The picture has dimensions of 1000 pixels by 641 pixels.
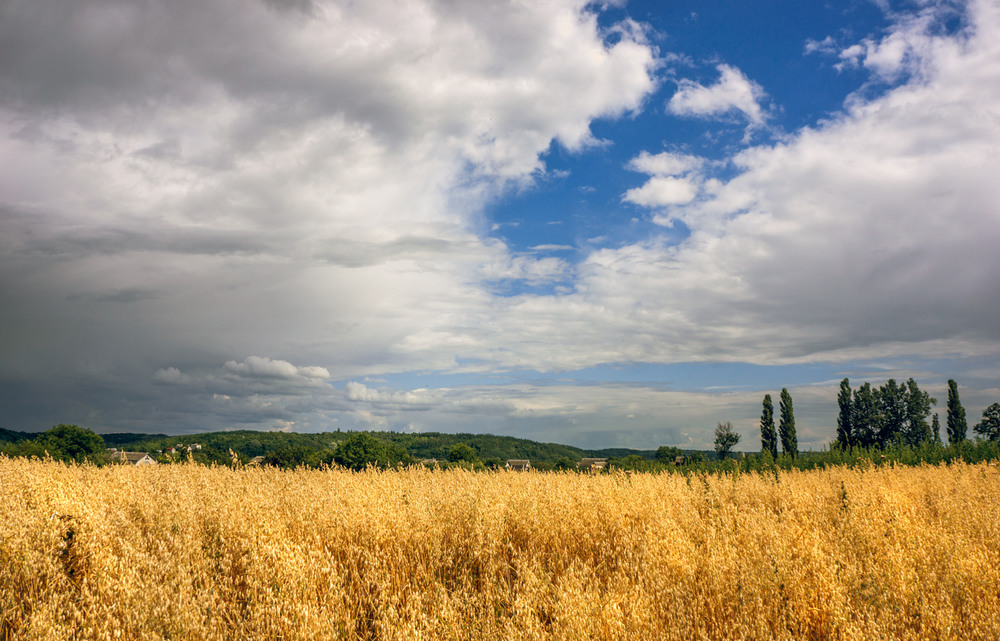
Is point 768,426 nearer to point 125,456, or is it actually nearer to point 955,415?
point 955,415

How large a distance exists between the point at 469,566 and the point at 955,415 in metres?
87.3

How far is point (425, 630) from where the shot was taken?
4871mm

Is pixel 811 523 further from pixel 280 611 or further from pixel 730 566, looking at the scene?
pixel 280 611

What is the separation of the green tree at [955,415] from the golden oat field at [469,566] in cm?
7843

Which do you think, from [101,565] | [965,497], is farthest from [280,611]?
[965,497]

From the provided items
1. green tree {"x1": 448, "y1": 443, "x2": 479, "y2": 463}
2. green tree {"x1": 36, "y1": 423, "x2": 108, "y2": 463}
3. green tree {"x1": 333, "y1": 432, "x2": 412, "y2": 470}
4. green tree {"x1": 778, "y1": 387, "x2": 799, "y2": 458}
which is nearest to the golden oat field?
green tree {"x1": 333, "y1": 432, "x2": 412, "y2": 470}

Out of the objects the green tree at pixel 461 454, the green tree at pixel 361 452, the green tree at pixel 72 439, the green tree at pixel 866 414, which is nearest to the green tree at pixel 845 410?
Result: the green tree at pixel 866 414

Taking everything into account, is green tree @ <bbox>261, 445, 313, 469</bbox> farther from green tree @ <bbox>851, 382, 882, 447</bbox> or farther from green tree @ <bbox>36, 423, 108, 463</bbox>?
green tree @ <bbox>851, 382, 882, 447</bbox>

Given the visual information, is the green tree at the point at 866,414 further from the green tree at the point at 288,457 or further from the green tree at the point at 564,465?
the green tree at the point at 288,457

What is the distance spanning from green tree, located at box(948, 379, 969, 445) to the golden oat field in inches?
3088

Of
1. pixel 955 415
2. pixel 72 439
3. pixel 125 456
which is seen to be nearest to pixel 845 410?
pixel 955 415

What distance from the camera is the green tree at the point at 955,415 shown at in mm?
67250

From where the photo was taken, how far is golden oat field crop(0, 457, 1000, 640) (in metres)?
4.83

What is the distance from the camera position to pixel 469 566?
680 cm
